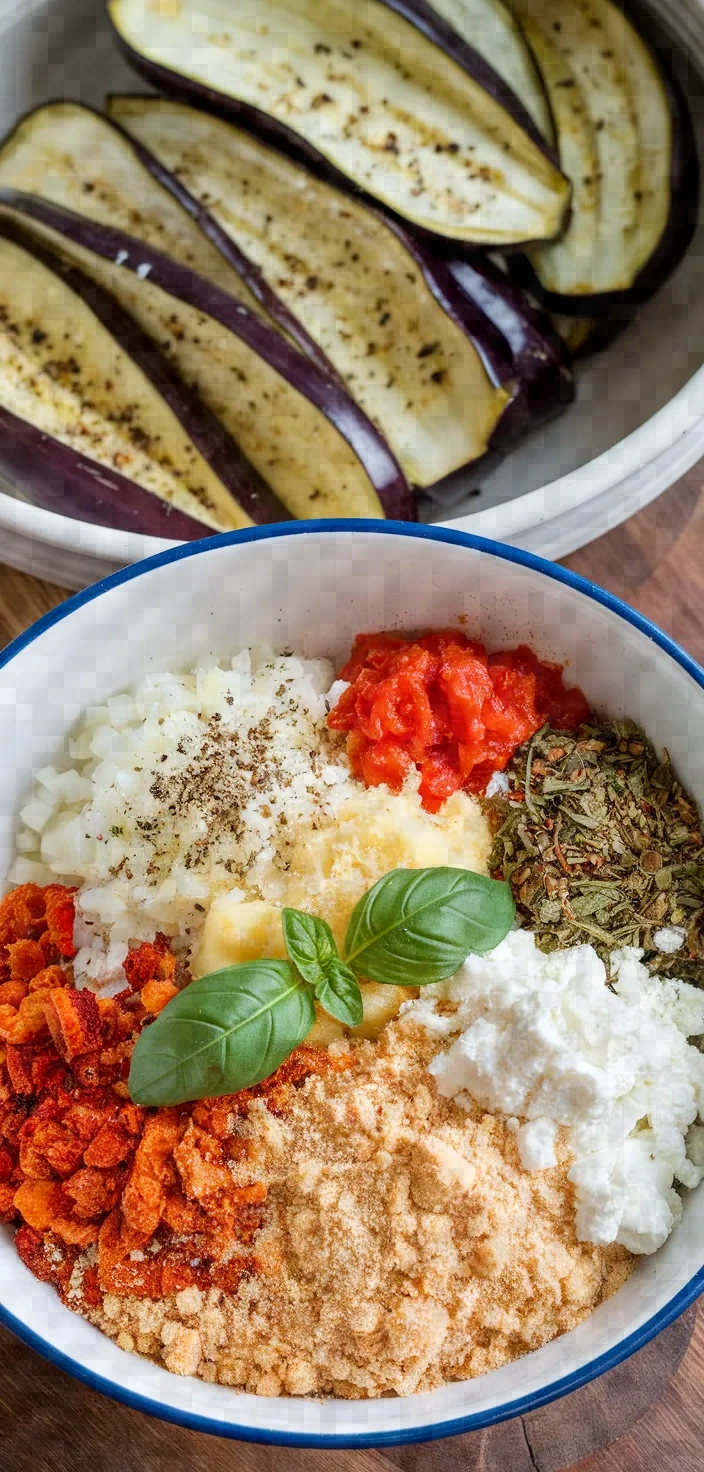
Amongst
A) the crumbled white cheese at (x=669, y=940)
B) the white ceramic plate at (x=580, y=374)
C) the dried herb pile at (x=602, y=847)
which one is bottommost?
the crumbled white cheese at (x=669, y=940)

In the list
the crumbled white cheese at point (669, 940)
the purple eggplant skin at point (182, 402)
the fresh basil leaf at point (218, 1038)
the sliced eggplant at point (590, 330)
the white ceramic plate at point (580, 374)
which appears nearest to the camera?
the fresh basil leaf at point (218, 1038)

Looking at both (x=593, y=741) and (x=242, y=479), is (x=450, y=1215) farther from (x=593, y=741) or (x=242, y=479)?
(x=242, y=479)

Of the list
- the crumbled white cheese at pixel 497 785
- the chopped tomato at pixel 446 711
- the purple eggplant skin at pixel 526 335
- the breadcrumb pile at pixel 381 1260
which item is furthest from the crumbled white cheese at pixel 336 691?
the purple eggplant skin at pixel 526 335

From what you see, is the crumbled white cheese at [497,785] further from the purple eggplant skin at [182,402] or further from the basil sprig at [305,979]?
the purple eggplant skin at [182,402]

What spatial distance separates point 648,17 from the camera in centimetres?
222

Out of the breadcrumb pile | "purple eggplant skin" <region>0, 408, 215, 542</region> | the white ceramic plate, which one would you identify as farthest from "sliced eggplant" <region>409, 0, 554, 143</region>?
the breadcrumb pile

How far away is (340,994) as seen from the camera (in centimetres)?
167

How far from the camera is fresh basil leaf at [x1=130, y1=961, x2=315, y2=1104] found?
1.57m

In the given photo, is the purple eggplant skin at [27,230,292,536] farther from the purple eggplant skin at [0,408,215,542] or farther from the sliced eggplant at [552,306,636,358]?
the sliced eggplant at [552,306,636,358]

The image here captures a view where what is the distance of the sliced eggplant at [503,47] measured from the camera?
224 cm

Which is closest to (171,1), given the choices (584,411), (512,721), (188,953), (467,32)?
(467,32)

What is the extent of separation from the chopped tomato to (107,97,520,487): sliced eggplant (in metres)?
0.47

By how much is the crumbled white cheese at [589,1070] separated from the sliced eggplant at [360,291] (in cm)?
101

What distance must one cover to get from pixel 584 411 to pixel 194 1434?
210cm
